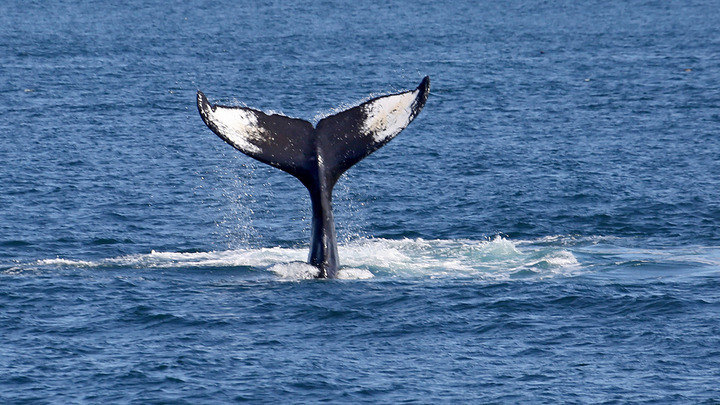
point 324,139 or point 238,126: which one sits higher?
point 238,126

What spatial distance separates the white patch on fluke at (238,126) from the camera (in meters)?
20.1

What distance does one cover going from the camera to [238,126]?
67.0 ft

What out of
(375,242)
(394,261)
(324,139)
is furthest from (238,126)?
(375,242)

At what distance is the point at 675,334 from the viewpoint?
1970 centimetres

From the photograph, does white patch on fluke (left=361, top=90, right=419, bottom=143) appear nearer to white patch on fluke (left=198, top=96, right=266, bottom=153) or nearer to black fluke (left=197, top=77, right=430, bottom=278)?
black fluke (left=197, top=77, right=430, bottom=278)

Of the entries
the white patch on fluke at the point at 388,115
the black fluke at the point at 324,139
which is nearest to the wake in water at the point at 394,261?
the black fluke at the point at 324,139

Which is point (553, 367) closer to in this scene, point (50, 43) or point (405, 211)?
point (405, 211)

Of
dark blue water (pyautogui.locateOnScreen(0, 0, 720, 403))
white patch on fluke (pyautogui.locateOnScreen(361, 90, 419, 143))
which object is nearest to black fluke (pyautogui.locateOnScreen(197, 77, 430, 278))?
white patch on fluke (pyautogui.locateOnScreen(361, 90, 419, 143))

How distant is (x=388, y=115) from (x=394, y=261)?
3783mm

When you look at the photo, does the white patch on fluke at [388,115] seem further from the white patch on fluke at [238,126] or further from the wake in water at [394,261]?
the wake in water at [394,261]

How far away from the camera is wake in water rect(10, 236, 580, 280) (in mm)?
22750

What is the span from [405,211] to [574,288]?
858 centimetres

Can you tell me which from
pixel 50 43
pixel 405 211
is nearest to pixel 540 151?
pixel 405 211

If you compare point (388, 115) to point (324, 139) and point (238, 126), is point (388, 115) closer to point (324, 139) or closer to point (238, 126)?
point (324, 139)
